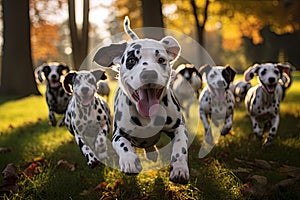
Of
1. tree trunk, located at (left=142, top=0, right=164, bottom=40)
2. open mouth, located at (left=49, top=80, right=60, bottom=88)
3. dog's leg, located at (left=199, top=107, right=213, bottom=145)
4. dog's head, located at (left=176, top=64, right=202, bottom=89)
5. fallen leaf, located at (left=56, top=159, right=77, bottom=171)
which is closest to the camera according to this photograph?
fallen leaf, located at (left=56, top=159, right=77, bottom=171)

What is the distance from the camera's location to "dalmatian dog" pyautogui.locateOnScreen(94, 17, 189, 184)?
4.20 metres

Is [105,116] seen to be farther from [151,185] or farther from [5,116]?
[5,116]

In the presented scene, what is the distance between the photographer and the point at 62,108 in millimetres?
9461

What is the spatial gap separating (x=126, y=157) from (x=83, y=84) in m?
2.42

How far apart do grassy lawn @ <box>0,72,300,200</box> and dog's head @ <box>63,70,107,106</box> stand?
38.2 inches

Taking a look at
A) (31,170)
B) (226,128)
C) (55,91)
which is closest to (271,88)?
(226,128)

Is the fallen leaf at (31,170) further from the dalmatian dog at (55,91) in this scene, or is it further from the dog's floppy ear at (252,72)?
the dog's floppy ear at (252,72)

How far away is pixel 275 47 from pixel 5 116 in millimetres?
39531

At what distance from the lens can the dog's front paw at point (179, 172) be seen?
409 cm

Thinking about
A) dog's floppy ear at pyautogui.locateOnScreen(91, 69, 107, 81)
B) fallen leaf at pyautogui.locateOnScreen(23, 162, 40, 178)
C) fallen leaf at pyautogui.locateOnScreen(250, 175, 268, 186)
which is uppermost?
dog's floppy ear at pyautogui.locateOnScreen(91, 69, 107, 81)

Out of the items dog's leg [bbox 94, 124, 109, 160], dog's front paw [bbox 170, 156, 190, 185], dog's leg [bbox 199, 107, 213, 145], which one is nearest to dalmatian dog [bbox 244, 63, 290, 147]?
dog's leg [bbox 199, 107, 213, 145]

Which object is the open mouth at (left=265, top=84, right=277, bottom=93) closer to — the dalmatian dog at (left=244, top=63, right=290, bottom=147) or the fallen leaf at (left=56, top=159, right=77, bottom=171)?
the dalmatian dog at (left=244, top=63, right=290, bottom=147)

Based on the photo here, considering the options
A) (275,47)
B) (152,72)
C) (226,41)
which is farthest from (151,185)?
(226,41)

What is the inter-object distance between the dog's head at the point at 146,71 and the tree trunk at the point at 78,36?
16.3 metres
